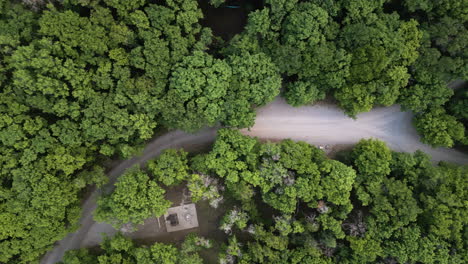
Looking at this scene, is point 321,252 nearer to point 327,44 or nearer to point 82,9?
point 327,44

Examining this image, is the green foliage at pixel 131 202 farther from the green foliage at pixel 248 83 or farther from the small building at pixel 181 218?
the green foliage at pixel 248 83

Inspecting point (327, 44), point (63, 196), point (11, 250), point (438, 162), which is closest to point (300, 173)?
point (327, 44)

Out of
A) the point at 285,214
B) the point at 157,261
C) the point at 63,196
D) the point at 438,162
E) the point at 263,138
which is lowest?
the point at 157,261

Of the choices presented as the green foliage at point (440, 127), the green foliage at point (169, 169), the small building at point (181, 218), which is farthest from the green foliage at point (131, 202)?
the green foliage at point (440, 127)

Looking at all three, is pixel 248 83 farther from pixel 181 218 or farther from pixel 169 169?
pixel 181 218

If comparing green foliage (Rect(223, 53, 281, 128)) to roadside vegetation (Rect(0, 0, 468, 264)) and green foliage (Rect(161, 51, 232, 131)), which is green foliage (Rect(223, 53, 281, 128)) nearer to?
roadside vegetation (Rect(0, 0, 468, 264))

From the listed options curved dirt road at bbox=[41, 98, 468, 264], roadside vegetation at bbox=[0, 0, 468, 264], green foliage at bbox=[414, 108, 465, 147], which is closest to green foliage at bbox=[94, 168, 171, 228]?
roadside vegetation at bbox=[0, 0, 468, 264]

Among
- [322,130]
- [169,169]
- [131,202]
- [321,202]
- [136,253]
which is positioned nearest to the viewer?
[131,202]

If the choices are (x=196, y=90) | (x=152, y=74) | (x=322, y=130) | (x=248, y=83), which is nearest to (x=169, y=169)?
(x=196, y=90)
